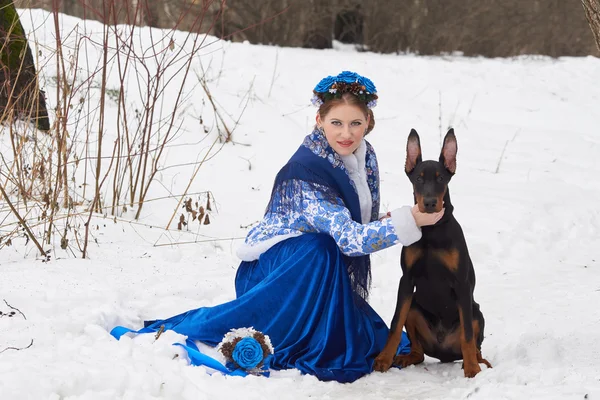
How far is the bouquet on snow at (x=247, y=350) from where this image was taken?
3422 millimetres

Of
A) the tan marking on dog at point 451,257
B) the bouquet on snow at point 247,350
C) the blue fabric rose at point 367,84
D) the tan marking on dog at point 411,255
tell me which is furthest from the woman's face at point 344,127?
the bouquet on snow at point 247,350

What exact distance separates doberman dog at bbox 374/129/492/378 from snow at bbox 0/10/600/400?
0.13 meters

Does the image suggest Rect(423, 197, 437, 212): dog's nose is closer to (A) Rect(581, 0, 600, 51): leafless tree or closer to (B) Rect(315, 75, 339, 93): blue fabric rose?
(B) Rect(315, 75, 339, 93): blue fabric rose

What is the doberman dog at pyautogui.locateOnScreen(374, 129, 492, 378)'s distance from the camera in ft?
11.1

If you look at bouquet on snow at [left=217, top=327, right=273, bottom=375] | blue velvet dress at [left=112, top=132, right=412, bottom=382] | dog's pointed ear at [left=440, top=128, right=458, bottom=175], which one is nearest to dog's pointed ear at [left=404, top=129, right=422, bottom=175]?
dog's pointed ear at [left=440, top=128, right=458, bottom=175]

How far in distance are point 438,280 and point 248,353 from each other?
0.94 m

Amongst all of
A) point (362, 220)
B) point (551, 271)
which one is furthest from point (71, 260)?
point (551, 271)

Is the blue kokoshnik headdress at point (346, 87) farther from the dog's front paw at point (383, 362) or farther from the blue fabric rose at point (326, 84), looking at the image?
the dog's front paw at point (383, 362)

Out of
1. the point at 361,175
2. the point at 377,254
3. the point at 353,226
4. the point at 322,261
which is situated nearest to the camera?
the point at 353,226

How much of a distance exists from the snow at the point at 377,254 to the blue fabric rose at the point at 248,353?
105mm

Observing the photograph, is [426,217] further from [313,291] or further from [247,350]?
[247,350]

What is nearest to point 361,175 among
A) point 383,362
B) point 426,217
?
point 426,217

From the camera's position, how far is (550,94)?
11.1 m

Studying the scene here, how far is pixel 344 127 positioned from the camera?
3.76 m
